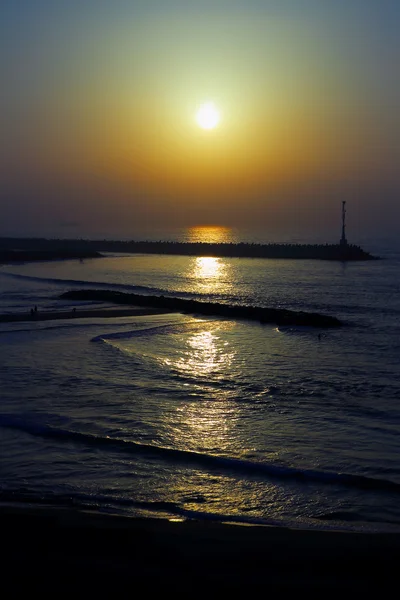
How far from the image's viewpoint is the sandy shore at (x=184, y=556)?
7.25m

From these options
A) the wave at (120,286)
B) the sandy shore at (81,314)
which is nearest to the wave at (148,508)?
the sandy shore at (81,314)

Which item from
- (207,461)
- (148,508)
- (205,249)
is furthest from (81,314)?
(205,249)

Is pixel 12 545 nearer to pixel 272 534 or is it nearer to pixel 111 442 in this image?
pixel 272 534

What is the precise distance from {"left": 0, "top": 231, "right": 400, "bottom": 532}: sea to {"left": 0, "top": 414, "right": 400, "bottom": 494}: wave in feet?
0.12

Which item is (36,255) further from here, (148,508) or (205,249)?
(148,508)

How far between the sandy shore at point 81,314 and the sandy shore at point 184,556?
82.9 feet

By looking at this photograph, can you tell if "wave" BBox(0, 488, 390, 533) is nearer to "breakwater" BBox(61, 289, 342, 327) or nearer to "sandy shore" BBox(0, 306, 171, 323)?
"sandy shore" BBox(0, 306, 171, 323)

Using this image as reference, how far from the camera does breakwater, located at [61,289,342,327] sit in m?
33.7

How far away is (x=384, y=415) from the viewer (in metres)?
15.2

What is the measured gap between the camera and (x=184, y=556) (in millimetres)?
7984

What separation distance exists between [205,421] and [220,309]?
938 inches

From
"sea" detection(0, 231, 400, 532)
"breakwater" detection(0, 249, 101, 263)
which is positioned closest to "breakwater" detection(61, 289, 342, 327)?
"sea" detection(0, 231, 400, 532)

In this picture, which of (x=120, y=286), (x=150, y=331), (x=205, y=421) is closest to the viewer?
(x=205, y=421)

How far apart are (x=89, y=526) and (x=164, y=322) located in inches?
990
